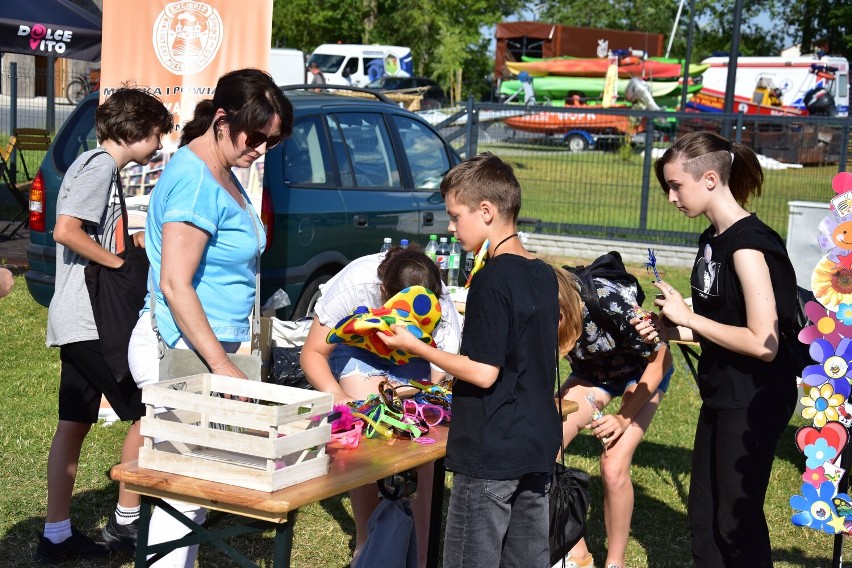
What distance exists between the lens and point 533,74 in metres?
34.4

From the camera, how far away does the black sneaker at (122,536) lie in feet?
13.9

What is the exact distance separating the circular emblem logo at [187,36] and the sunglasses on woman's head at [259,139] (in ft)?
11.7

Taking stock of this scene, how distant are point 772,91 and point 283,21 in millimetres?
16925

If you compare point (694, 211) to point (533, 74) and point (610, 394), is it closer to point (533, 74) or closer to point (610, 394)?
point (610, 394)

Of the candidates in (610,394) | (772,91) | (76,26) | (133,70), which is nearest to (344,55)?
(772,91)

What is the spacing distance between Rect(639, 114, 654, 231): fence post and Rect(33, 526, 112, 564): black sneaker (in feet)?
32.1

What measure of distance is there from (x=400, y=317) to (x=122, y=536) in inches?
68.9

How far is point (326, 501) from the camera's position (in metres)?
5.00

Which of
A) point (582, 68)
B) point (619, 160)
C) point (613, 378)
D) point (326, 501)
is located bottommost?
point (326, 501)

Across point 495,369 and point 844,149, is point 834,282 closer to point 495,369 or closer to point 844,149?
point 495,369

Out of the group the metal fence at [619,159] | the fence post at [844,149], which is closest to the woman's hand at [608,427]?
the metal fence at [619,159]

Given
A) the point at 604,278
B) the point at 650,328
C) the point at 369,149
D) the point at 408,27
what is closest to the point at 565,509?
the point at 650,328

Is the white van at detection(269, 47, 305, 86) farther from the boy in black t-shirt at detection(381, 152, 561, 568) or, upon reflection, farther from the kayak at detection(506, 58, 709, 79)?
the boy in black t-shirt at detection(381, 152, 561, 568)

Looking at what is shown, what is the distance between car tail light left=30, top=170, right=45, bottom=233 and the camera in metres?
6.96
